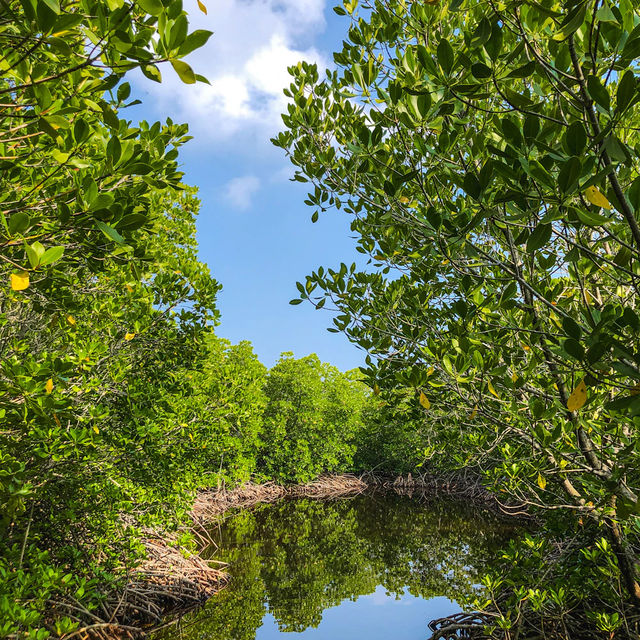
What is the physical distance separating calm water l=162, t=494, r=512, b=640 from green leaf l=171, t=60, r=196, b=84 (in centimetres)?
631

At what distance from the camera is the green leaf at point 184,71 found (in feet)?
4.24

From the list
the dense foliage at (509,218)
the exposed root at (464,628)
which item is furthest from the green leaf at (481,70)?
the exposed root at (464,628)

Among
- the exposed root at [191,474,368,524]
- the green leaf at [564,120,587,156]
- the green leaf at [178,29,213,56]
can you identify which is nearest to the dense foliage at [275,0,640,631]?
the green leaf at [564,120,587,156]

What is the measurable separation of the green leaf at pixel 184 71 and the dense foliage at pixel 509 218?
861 mm

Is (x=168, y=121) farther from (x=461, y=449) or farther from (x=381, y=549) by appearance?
(x=381, y=549)

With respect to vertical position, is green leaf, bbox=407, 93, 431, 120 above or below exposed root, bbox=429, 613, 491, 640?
above

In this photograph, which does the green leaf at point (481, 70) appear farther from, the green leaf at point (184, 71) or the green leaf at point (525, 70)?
the green leaf at point (184, 71)

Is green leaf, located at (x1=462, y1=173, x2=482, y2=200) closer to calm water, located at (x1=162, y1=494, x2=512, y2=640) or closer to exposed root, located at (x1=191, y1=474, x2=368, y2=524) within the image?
calm water, located at (x1=162, y1=494, x2=512, y2=640)

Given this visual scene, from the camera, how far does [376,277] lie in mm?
3557

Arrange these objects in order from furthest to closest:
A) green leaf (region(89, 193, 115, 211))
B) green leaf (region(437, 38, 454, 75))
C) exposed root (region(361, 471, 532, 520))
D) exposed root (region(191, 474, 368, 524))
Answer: exposed root (region(361, 471, 532, 520)) < exposed root (region(191, 474, 368, 524)) < green leaf (region(89, 193, 115, 211)) < green leaf (region(437, 38, 454, 75))

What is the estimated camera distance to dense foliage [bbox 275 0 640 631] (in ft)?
4.45

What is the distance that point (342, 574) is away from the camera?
25.9 ft

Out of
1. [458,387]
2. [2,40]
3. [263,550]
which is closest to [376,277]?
[458,387]

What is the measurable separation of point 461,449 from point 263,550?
6.93m
